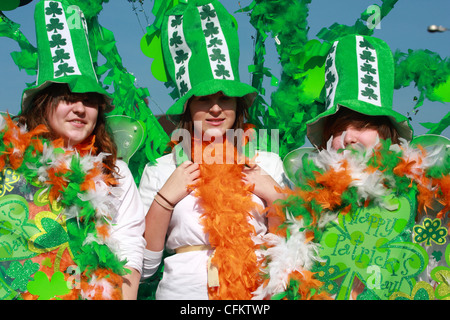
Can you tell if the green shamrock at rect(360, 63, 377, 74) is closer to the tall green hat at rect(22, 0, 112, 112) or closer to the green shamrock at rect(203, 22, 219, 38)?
the green shamrock at rect(203, 22, 219, 38)

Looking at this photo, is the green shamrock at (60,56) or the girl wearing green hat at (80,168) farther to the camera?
the green shamrock at (60,56)

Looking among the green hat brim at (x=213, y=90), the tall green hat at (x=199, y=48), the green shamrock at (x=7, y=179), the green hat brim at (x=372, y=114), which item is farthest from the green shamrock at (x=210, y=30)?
the green shamrock at (x=7, y=179)

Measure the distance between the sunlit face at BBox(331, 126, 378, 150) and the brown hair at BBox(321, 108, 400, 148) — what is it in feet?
0.06

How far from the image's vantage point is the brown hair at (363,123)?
2.39 meters

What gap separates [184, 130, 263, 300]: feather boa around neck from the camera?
2.31m

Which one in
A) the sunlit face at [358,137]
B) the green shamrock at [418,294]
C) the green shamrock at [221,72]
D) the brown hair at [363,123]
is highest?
the green shamrock at [221,72]

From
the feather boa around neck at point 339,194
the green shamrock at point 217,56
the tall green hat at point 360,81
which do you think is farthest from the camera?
the green shamrock at point 217,56

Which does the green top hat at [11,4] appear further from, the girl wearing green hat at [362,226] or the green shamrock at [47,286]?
the girl wearing green hat at [362,226]

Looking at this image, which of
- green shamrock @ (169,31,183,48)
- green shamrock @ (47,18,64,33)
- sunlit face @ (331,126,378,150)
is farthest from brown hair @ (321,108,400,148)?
green shamrock @ (47,18,64,33)

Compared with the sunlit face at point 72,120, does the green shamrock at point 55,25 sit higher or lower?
higher

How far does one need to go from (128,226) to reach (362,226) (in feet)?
3.36

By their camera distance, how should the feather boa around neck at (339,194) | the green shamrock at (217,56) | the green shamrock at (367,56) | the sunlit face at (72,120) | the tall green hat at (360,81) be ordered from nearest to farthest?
the feather boa around neck at (339,194), the sunlit face at (72,120), the tall green hat at (360,81), the green shamrock at (367,56), the green shamrock at (217,56)

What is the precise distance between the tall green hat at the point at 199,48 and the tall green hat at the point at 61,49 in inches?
16.6

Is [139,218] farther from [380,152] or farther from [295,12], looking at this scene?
[295,12]
